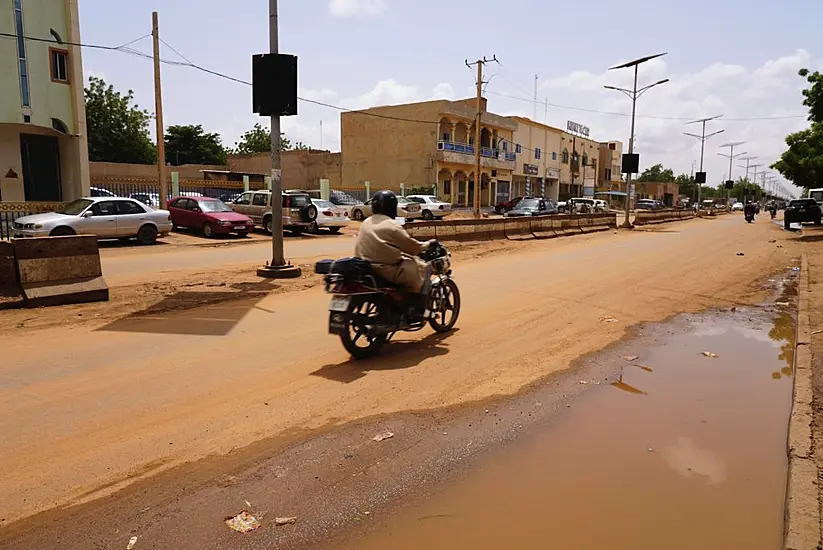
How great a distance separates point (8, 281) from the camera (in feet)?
27.4

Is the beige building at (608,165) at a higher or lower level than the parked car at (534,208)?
higher

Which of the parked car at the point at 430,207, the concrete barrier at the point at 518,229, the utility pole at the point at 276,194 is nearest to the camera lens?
the utility pole at the point at 276,194

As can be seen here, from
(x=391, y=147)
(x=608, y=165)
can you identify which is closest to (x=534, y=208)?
(x=391, y=147)

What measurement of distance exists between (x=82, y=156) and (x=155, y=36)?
536 centimetres

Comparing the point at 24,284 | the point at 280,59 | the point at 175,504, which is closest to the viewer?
the point at 175,504

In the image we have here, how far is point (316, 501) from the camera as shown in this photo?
3.37 meters

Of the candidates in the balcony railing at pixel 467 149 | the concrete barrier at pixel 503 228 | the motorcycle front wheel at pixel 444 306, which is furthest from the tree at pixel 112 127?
the motorcycle front wheel at pixel 444 306

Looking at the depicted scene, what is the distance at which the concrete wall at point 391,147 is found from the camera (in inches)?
1768

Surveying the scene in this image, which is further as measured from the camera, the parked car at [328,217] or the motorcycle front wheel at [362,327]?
the parked car at [328,217]

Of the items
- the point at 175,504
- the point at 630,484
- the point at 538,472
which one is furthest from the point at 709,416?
the point at 175,504

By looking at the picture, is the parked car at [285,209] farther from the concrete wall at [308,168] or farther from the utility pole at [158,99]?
the concrete wall at [308,168]

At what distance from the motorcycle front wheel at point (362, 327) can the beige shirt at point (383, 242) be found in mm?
428

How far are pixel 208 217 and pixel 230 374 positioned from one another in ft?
57.2

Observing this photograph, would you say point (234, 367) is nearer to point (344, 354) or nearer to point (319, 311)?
point (344, 354)
